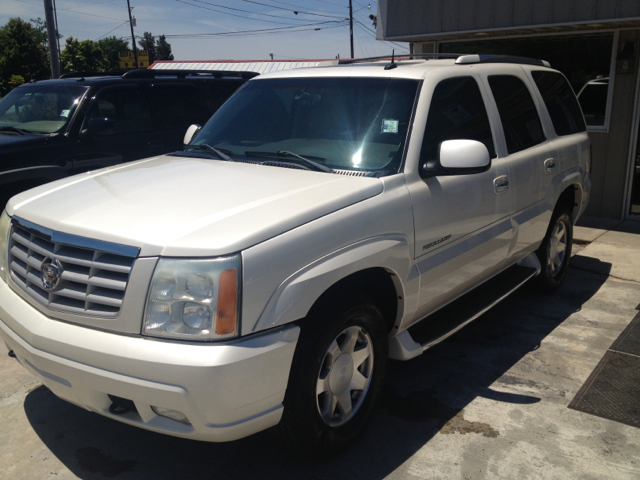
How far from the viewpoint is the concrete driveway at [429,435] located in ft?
→ 10.1

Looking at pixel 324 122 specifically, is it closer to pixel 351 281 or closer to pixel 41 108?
pixel 351 281

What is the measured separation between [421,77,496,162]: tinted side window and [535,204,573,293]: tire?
1.47m

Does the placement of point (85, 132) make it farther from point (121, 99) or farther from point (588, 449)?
point (588, 449)

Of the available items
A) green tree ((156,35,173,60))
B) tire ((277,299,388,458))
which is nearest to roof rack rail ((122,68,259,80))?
tire ((277,299,388,458))

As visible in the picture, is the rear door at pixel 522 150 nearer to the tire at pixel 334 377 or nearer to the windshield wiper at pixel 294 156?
the windshield wiper at pixel 294 156

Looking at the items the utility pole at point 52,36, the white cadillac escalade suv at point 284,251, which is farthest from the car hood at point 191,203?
the utility pole at point 52,36

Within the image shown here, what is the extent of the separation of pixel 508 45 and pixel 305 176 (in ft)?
24.2

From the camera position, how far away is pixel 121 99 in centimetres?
713

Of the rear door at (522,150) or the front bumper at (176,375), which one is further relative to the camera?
the rear door at (522,150)

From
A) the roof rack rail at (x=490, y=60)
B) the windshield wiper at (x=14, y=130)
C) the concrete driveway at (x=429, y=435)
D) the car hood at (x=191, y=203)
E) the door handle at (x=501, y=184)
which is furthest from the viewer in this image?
the windshield wiper at (x=14, y=130)

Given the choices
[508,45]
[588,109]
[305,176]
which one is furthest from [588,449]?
[508,45]

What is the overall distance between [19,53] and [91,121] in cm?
4892

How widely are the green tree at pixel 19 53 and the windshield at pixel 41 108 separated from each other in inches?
1782

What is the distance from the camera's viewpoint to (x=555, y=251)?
554 cm
